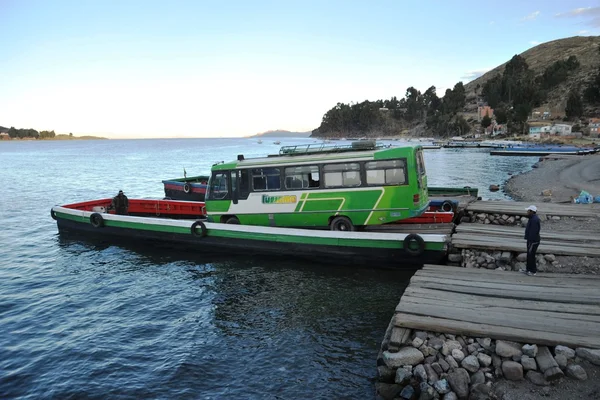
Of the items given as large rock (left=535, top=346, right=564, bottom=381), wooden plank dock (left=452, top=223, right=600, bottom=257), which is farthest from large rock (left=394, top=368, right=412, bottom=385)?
wooden plank dock (left=452, top=223, right=600, bottom=257)

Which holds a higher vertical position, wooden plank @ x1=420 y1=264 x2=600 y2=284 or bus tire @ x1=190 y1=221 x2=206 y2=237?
bus tire @ x1=190 y1=221 x2=206 y2=237

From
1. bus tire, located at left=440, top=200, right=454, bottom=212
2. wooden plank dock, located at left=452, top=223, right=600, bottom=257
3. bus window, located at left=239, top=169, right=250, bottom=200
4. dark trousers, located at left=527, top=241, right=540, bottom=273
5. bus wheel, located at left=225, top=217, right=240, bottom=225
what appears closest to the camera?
dark trousers, located at left=527, top=241, right=540, bottom=273

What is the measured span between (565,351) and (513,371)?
104 centimetres

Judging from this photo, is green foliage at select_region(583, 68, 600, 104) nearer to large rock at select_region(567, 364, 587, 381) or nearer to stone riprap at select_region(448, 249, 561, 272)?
stone riprap at select_region(448, 249, 561, 272)

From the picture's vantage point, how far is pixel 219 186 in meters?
19.4

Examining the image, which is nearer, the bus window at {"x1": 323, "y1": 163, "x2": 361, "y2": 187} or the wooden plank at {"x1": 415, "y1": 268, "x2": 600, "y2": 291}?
the wooden plank at {"x1": 415, "y1": 268, "x2": 600, "y2": 291}

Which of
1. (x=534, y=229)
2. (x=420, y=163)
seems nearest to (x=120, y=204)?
(x=420, y=163)

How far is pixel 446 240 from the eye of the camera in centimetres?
1526

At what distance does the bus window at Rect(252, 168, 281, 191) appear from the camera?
18309 mm

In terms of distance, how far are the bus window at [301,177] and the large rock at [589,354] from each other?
11.6 meters

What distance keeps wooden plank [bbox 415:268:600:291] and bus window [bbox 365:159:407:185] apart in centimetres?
507

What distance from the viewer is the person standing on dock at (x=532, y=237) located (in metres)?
11.8

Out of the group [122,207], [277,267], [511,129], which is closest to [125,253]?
[122,207]

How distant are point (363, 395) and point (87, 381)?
6895 millimetres
